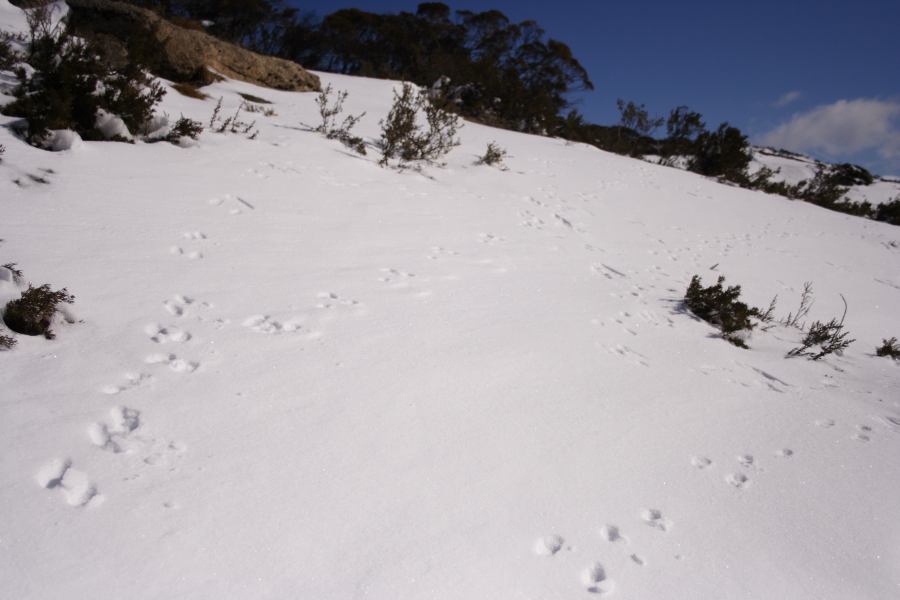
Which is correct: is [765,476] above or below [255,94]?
below

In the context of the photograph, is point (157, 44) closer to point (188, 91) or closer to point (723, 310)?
point (188, 91)

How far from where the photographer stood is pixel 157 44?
23.3 feet

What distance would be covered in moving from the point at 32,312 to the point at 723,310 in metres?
5.29

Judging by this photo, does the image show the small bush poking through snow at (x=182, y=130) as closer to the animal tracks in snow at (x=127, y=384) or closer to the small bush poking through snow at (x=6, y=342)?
the small bush poking through snow at (x=6, y=342)

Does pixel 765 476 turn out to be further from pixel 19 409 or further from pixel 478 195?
pixel 478 195

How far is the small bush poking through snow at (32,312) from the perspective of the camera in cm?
206

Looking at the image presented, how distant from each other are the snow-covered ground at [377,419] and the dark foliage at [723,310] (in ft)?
0.65

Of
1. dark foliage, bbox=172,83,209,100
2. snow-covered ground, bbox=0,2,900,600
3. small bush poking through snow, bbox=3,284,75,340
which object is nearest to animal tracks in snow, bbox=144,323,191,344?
snow-covered ground, bbox=0,2,900,600

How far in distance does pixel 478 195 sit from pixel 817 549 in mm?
5481

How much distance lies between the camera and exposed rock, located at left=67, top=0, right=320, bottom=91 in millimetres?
6074

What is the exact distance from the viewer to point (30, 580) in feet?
4.09

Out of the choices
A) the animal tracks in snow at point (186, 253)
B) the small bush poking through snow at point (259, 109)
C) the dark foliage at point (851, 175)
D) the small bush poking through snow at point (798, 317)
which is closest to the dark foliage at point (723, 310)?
the small bush poking through snow at point (798, 317)

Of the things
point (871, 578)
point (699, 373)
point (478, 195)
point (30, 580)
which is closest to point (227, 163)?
point (478, 195)

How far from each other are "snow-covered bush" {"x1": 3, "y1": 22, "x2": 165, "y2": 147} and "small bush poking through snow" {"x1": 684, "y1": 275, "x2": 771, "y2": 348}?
20.2 feet
